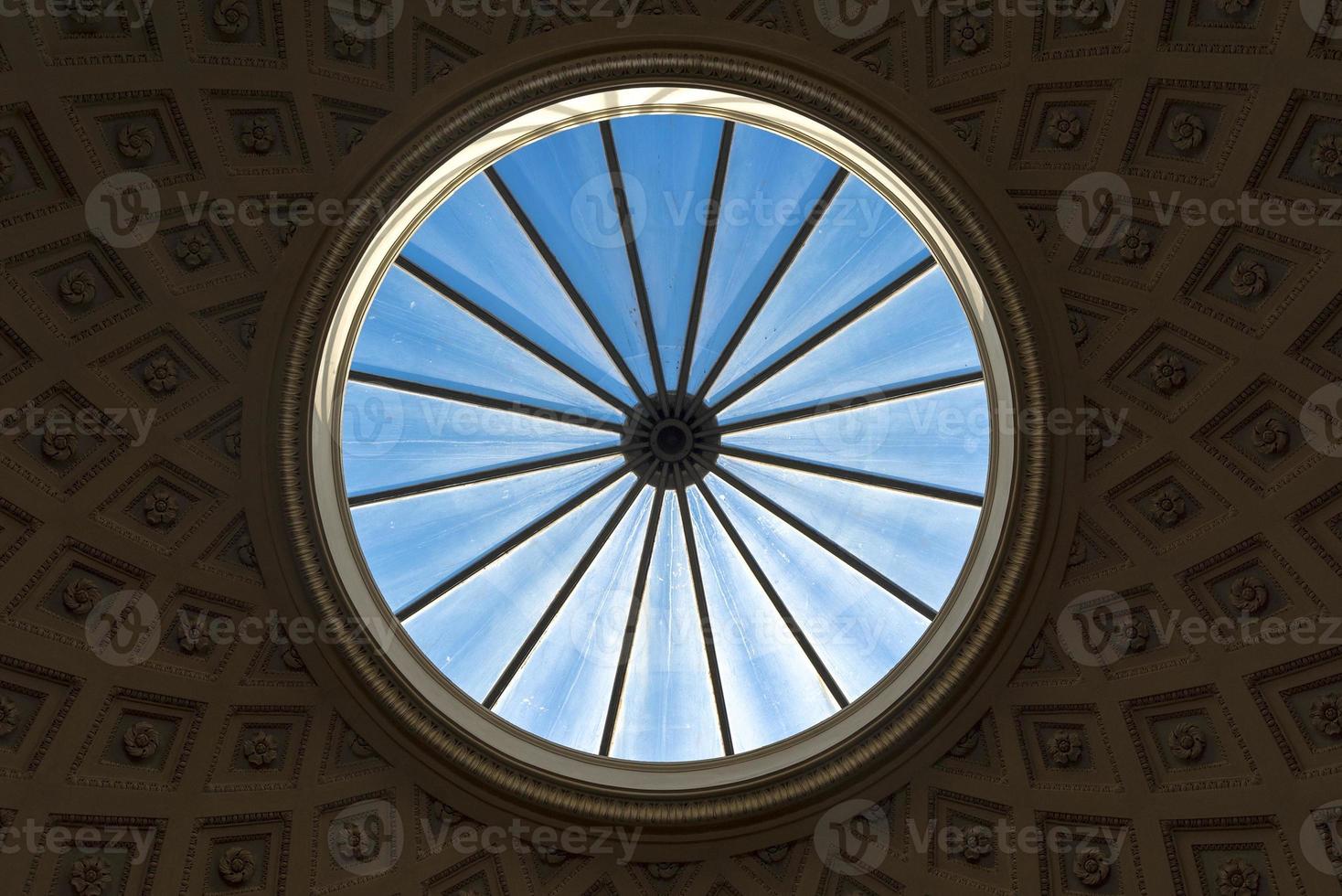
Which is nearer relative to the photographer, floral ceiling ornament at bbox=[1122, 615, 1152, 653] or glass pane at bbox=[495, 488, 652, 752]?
floral ceiling ornament at bbox=[1122, 615, 1152, 653]

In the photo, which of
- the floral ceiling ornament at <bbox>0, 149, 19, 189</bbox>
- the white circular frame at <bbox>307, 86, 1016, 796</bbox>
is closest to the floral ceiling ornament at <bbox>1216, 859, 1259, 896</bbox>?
the white circular frame at <bbox>307, 86, 1016, 796</bbox>

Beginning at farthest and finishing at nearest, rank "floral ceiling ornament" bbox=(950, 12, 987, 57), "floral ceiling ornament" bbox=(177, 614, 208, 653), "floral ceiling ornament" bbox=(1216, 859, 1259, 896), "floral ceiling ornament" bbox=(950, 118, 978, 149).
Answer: "floral ceiling ornament" bbox=(177, 614, 208, 653) < "floral ceiling ornament" bbox=(1216, 859, 1259, 896) < "floral ceiling ornament" bbox=(950, 118, 978, 149) < "floral ceiling ornament" bbox=(950, 12, 987, 57)

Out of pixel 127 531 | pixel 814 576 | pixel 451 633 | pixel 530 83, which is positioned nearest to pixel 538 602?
pixel 451 633

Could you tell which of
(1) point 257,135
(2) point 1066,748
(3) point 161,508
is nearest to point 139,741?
(3) point 161,508

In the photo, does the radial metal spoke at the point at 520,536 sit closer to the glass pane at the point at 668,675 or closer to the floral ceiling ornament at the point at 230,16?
the glass pane at the point at 668,675

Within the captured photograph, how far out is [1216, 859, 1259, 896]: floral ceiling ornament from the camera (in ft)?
36.7

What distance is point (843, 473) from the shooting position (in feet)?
44.6

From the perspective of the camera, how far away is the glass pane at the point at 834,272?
494 inches

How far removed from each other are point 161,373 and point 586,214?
4.64 metres

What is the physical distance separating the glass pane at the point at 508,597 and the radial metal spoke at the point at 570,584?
4cm

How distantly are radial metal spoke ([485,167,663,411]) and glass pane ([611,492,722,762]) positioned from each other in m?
1.52

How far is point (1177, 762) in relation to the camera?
1173cm

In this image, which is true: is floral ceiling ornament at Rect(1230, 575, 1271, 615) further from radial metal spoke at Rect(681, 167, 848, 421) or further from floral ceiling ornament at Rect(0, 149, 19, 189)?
floral ceiling ornament at Rect(0, 149, 19, 189)

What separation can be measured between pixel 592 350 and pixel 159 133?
5.01 meters
